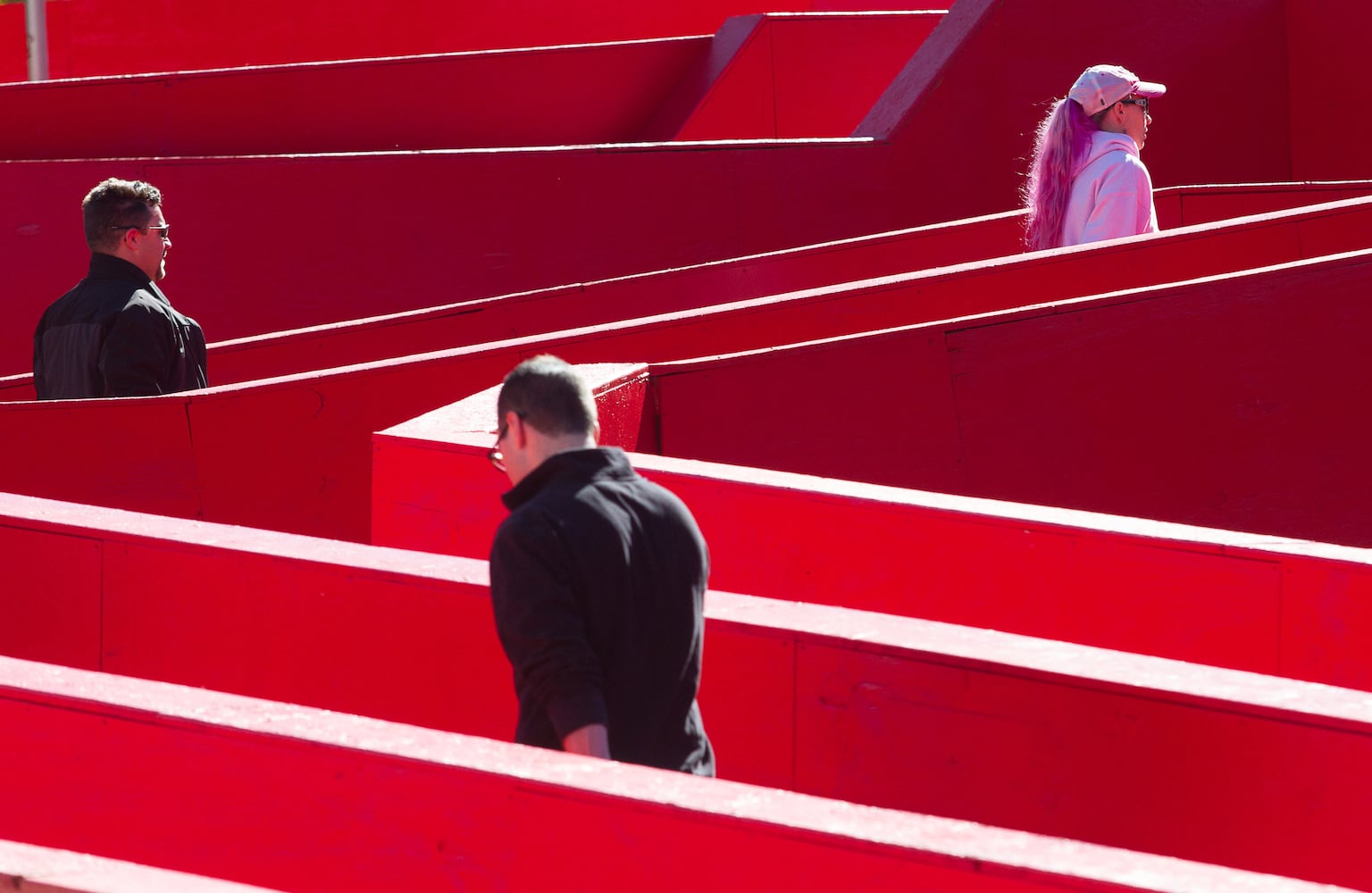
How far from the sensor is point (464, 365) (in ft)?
17.5

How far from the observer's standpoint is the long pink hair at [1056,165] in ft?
17.7

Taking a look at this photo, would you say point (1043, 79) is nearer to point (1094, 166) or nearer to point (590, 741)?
point (1094, 166)

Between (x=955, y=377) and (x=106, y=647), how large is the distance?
8.58 feet

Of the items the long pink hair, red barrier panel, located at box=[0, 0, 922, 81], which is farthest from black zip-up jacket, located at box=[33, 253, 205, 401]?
red barrier panel, located at box=[0, 0, 922, 81]

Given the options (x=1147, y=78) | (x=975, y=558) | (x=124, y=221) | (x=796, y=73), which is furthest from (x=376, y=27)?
(x=975, y=558)

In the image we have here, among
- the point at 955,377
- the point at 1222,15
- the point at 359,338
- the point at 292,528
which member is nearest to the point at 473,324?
the point at 359,338

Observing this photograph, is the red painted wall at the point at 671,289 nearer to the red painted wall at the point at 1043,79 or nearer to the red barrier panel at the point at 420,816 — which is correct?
the red painted wall at the point at 1043,79

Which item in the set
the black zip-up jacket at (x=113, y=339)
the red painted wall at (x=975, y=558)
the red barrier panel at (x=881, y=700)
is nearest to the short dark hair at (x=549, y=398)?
the red barrier panel at (x=881, y=700)

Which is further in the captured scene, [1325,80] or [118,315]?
[1325,80]

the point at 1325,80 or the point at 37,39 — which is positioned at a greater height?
the point at 37,39

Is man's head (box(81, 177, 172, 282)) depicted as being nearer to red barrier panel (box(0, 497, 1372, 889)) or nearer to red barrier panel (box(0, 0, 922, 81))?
red barrier panel (box(0, 497, 1372, 889))

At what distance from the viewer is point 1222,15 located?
9.01m

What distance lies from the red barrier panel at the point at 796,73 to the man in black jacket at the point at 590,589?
29.2 feet

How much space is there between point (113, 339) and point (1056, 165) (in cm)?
321
